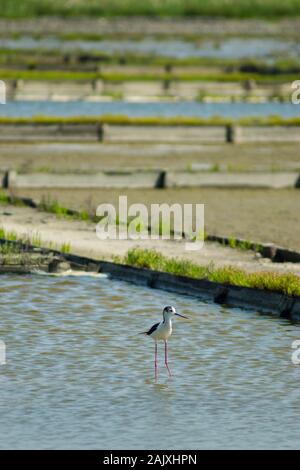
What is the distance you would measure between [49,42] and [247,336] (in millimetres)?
83633

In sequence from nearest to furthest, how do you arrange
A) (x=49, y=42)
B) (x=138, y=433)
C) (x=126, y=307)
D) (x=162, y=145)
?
(x=138, y=433), (x=126, y=307), (x=162, y=145), (x=49, y=42)

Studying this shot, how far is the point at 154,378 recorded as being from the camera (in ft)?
56.4

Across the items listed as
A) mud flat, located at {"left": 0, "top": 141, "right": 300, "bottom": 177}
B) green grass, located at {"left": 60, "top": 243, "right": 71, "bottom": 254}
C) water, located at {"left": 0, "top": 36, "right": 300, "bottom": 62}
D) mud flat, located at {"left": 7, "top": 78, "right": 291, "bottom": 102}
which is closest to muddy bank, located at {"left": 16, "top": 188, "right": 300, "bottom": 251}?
mud flat, located at {"left": 0, "top": 141, "right": 300, "bottom": 177}

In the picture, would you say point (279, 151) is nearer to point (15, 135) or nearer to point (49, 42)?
point (15, 135)

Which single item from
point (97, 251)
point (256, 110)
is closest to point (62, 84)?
point (256, 110)

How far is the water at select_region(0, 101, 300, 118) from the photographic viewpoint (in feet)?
182

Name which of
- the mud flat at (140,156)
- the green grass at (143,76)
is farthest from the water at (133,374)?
the green grass at (143,76)

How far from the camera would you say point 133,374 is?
17438 millimetres

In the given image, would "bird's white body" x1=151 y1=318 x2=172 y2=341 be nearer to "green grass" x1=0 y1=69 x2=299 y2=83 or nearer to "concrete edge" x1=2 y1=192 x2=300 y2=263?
"concrete edge" x1=2 y1=192 x2=300 y2=263

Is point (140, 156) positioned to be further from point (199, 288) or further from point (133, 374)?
point (133, 374)

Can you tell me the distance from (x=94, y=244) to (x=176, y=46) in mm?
78447

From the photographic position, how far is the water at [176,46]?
301ft

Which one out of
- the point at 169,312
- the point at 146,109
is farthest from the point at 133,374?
the point at 146,109

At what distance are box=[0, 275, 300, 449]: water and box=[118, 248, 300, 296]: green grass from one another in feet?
1.66
